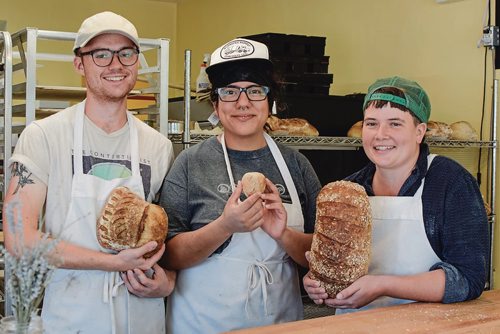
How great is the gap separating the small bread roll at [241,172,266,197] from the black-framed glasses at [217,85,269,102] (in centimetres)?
26

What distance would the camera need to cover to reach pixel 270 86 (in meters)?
1.98

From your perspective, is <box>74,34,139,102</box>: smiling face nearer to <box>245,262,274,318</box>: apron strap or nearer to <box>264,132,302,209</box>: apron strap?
<box>264,132,302,209</box>: apron strap

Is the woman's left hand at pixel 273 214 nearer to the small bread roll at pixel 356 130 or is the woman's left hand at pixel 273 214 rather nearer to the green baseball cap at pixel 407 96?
the green baseball cap at pixel 407 96

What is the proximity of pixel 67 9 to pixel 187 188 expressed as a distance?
4.96 metres

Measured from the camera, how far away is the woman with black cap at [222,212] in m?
1.92

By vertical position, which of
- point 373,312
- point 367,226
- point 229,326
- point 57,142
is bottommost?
point 229,326

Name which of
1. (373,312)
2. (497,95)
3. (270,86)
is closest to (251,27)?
(497,95)

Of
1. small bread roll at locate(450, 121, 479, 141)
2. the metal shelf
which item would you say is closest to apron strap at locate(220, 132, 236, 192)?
the metal shelf

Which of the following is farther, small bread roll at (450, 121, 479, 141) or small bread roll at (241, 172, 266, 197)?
small bread roll at (450, 121, 479, 141)

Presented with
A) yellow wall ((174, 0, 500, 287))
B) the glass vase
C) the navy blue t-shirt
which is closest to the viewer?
the glass vase

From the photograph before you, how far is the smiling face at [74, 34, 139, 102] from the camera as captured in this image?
1805mm

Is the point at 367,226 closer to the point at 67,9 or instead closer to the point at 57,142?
the point at 57,142

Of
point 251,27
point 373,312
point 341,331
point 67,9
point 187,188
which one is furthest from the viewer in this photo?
point 67,9

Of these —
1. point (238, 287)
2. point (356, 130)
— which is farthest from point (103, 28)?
point (356, 130)
